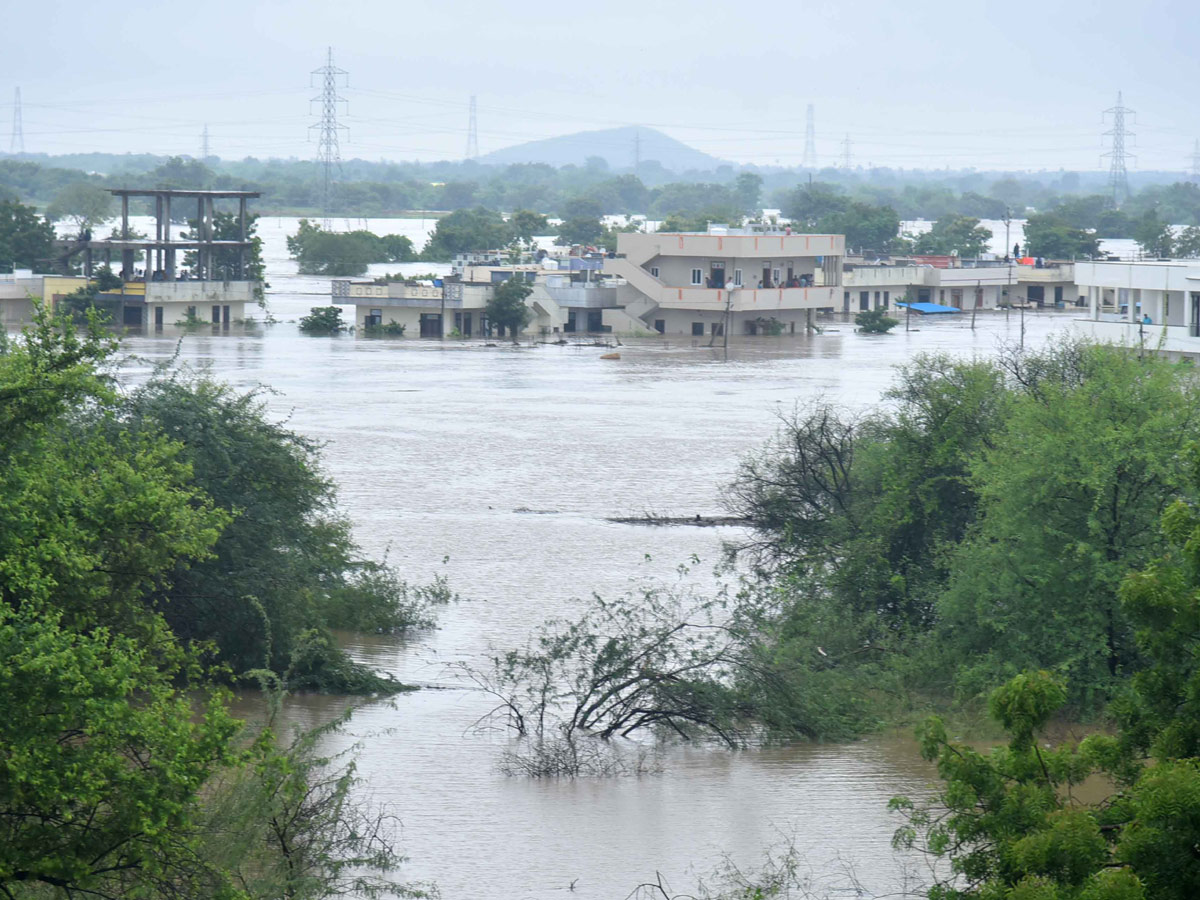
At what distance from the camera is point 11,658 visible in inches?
293

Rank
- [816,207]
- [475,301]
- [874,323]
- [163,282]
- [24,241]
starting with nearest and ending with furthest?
[163,282] < [475,301] < [874,323] < [24,241] < [816,207]

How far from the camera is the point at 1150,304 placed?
115 feet

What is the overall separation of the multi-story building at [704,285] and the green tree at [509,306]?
12.8ft

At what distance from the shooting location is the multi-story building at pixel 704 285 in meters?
60.8

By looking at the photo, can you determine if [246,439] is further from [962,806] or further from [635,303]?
[635,303]

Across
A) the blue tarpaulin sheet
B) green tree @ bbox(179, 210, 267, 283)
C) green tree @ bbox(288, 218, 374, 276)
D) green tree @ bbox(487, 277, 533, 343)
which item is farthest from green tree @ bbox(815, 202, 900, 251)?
green tree @ bbox(179, 210, 267, 283)

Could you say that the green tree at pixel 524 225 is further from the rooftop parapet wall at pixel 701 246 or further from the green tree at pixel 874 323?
the green tree at pixel 874 323

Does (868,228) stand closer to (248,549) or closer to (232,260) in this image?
(232,260)

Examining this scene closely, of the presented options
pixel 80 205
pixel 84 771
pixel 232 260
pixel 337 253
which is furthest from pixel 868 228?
pixel 84 771

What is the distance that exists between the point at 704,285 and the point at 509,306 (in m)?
7.49

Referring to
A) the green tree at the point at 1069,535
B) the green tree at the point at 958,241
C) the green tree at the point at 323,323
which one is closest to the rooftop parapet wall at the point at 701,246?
the green tree at the point at 323,323

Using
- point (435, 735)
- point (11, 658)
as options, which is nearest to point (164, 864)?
point (11, 658)

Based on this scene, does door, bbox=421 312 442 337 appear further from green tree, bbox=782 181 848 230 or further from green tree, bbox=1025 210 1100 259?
green tree, bbox=782 181 848 230

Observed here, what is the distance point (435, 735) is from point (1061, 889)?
8.30 m
